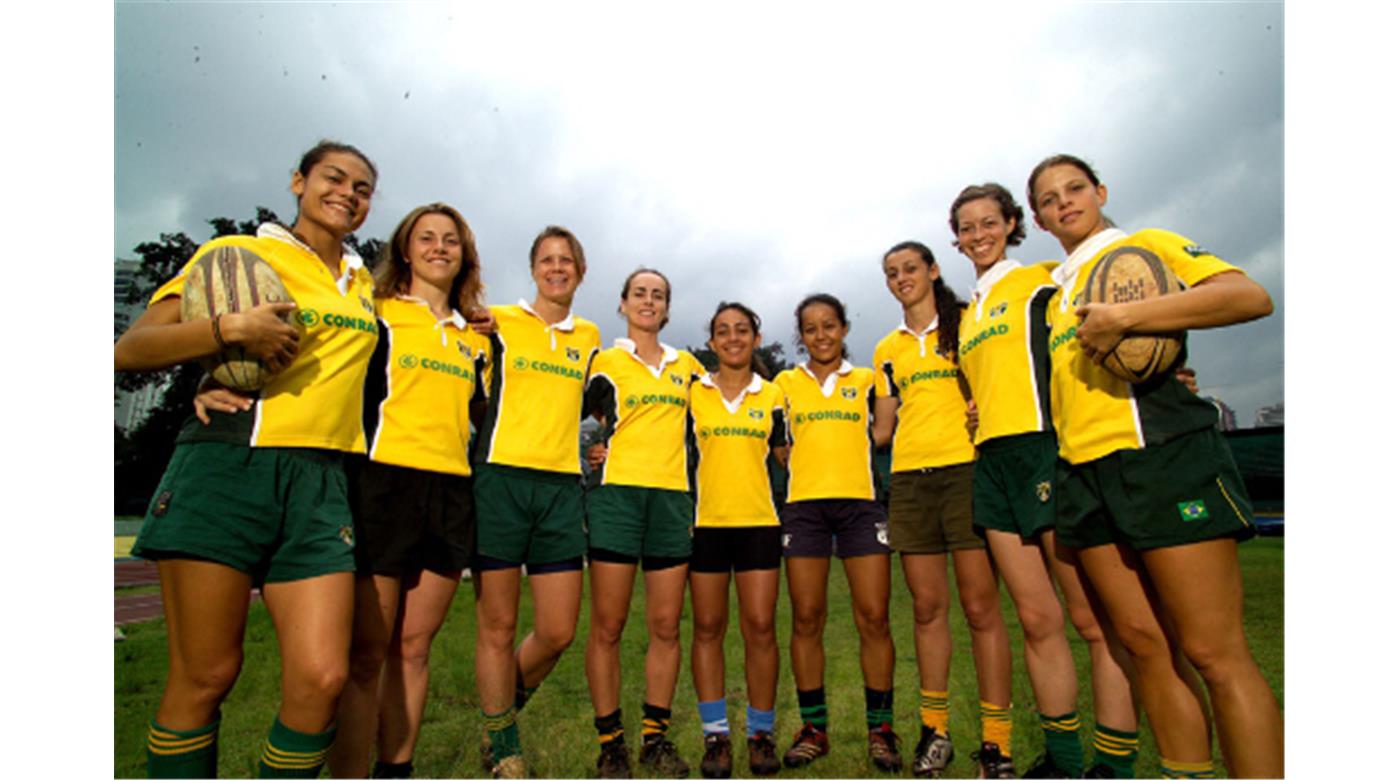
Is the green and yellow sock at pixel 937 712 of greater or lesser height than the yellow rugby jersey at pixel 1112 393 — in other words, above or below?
below

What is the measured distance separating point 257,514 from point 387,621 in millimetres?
877

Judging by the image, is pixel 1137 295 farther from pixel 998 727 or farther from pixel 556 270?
pixel 556 270

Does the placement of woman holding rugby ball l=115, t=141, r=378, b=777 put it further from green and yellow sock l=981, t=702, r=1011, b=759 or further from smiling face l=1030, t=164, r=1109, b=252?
green and yellow sock l=981, t=702, r=1011, b=759

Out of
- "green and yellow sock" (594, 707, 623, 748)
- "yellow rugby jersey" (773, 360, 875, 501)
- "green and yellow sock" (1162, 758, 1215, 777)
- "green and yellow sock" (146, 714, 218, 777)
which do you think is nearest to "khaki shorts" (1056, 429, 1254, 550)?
"green and yellow sock" (1162, 758, 1215, 777)

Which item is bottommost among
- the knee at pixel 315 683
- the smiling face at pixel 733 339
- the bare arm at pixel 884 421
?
the knee at pixel 315 683

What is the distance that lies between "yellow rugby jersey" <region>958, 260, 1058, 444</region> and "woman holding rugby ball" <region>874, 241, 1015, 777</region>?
42cm

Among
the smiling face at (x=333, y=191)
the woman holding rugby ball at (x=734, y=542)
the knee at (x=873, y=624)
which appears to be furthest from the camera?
the knee at (x=873, y=624)

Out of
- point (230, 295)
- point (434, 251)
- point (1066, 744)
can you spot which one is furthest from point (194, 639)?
point (1066, 744)

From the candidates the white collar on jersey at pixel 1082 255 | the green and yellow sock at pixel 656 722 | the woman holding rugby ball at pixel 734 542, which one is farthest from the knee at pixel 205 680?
the white collar on jersey at pixel 1082 255

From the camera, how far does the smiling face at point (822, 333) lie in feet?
16.2

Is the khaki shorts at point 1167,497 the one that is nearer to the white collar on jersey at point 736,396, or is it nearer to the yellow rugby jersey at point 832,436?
the yellow rugby jersey at point 832,436

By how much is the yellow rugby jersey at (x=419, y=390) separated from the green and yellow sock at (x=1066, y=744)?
2966mm

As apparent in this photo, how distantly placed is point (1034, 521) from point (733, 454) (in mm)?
1757
